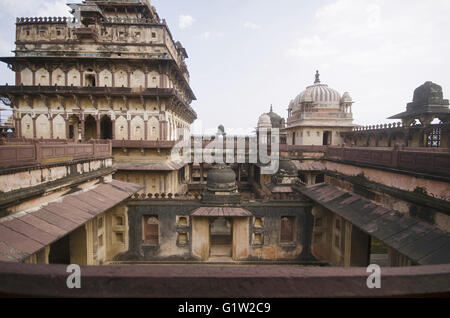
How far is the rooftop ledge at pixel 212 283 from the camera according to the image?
1952 millimetres

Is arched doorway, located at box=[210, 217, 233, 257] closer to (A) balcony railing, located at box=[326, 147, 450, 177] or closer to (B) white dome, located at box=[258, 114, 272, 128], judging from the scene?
(A) balcony railing, located at box=[326, 147, 450, 177]

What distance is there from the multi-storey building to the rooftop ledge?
2063 centimetres

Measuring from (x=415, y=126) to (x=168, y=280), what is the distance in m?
29.7

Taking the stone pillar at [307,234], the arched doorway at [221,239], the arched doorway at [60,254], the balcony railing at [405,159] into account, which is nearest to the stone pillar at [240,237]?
the arched doorway at [221,239]

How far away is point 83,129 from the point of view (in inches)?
920

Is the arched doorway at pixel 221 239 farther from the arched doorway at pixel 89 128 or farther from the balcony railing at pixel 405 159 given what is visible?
the arched doorway at pixel 89 128

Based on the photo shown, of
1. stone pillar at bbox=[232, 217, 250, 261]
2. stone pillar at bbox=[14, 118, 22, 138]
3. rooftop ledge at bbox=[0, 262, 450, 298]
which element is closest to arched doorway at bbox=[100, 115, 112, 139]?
stone pillar at bbox=[14, 118, 22, 138]

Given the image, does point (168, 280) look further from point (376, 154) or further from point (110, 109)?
point (110, 109)

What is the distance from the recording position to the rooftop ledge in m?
1.95

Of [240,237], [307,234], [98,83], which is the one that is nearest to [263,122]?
[98,83]

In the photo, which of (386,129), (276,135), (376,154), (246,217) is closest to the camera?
(376,154)
